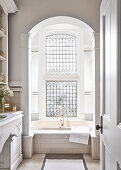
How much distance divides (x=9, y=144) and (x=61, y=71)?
3.24m

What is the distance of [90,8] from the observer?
12.9 feet

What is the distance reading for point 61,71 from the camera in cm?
591

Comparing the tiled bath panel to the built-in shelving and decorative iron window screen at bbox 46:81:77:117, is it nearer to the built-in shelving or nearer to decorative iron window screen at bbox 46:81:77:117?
the built-in shelving

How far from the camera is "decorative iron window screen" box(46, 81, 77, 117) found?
5871 mm

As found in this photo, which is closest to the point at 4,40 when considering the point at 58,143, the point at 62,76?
the point at 58,143

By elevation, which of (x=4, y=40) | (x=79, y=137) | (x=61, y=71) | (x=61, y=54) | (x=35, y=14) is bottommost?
(x=79, y=137)

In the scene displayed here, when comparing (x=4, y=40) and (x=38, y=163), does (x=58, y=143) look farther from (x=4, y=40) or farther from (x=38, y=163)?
(x=4, y=40)

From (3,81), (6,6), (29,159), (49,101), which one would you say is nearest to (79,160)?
(29,159)

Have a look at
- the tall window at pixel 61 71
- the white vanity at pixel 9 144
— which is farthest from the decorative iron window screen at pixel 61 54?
the white vanity at pixel 9 144

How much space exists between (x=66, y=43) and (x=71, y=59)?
1.50ft

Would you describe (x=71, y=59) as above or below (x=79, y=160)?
above

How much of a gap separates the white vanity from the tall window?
245 centimetres

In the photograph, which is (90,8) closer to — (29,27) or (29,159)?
(29,27)

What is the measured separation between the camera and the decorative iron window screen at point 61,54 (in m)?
5.91
